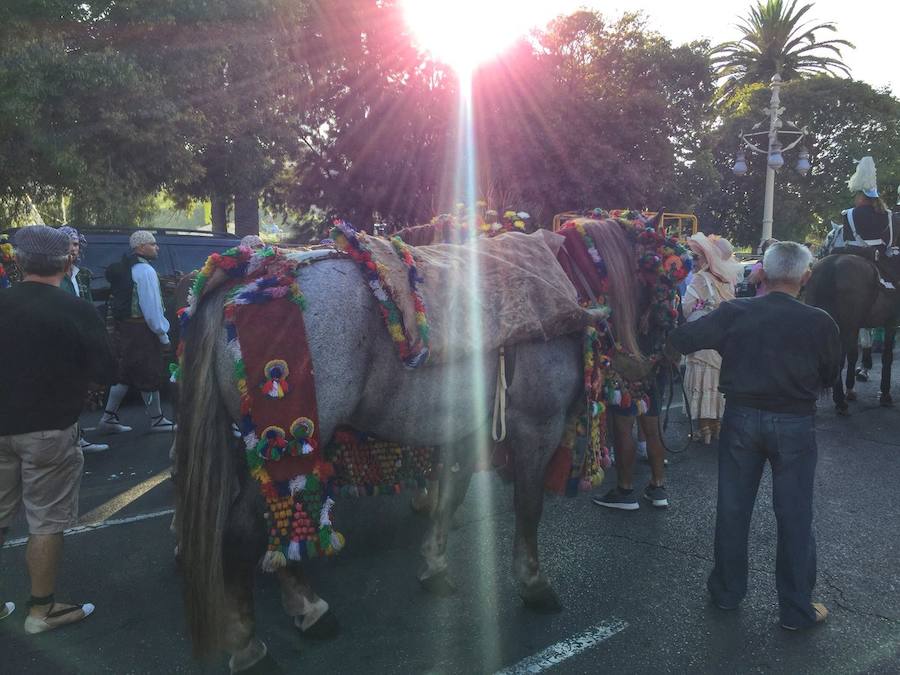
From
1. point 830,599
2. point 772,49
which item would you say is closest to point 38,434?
point 830,599

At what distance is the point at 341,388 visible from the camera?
2590mm

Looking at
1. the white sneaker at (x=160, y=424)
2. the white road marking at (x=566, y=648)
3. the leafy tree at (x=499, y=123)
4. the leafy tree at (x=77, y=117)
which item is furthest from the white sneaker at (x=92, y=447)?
the leafy tree at (x=499, y=123)

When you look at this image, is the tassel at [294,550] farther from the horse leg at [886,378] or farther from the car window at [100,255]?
the horse leg at [886,378]

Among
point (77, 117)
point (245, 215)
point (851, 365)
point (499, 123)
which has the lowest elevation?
point (851, 365)

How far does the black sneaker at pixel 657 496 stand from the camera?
4.51 m

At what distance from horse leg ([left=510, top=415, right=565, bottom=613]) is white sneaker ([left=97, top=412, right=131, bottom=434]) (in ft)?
16.2

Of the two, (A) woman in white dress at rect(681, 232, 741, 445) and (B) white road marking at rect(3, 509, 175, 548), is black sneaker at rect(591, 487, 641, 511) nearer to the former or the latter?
(A) woman in white dress at rect(681, 232, 741, 445)

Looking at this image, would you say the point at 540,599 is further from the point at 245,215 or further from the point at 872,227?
the point at 245,215

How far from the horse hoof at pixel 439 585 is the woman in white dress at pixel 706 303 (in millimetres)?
3160

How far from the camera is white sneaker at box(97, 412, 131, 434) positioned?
6.45 metres

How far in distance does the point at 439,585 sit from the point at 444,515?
0.36 m

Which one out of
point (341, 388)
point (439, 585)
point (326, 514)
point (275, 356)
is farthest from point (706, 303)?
point (275, 356)

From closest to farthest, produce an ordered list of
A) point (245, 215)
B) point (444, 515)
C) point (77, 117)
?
point (444, 515)
point (77, 117)
point (245, 215)

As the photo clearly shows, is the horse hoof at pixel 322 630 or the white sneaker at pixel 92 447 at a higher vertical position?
the white sneaker at pixel 92 447
